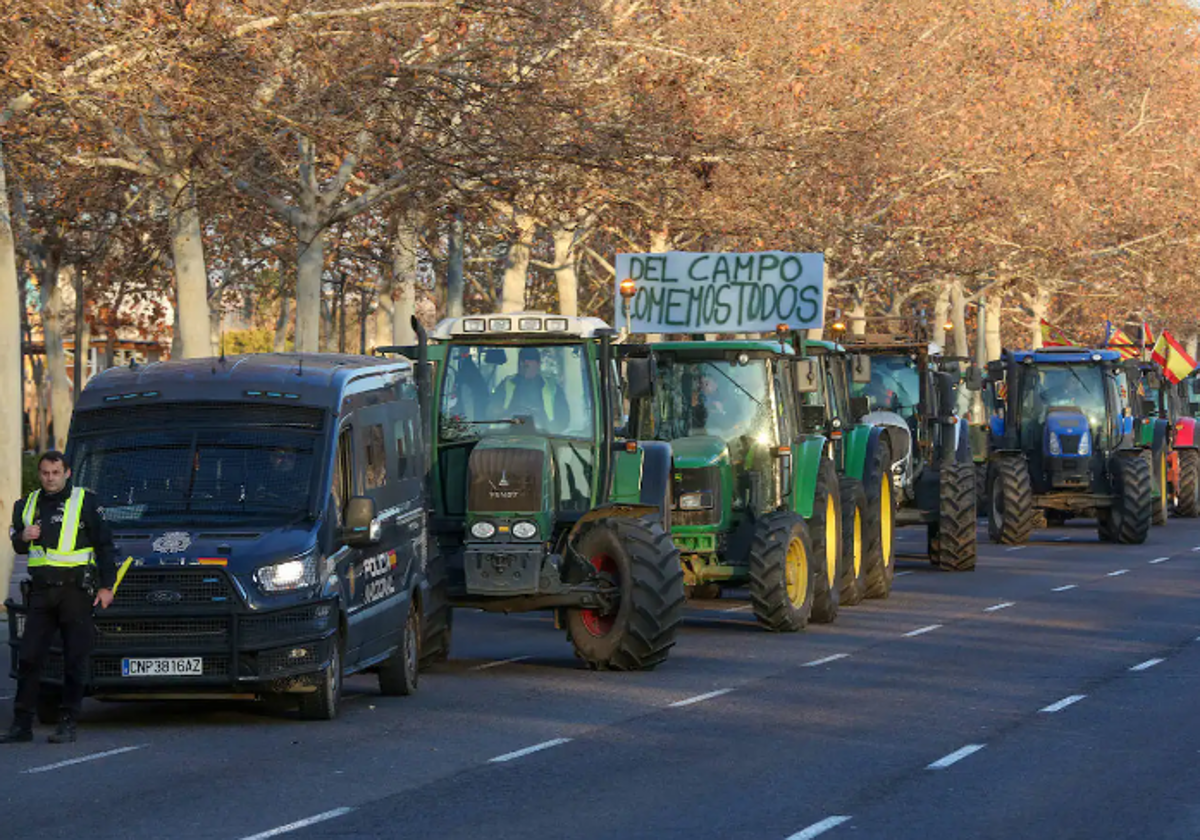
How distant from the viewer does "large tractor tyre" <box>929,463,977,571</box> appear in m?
28.1

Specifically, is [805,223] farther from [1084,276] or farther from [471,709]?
[471,709]

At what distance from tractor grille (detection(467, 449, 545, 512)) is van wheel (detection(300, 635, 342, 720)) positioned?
117 inches

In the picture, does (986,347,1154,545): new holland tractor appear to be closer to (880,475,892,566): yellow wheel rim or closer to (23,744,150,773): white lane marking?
(880,475,892,566): yellow wheel rim

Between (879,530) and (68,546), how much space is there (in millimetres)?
12335

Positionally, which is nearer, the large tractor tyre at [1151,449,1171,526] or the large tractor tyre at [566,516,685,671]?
the large tractor tyre at [566,516,685,671]

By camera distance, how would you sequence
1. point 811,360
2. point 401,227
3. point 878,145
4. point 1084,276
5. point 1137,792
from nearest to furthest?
point 1137,792 < point 811,360 < point 401,227 < point 878,145 < point 1084,276

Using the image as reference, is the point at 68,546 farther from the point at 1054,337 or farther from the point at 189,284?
the point at 1054,337

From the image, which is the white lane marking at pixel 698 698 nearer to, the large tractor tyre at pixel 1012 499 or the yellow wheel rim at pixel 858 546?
the yellow wheel rim at pixel 858 546

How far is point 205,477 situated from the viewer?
50.4ft

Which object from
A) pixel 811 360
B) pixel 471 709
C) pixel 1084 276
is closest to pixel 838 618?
pixel 811 360

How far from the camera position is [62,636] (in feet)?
46.4

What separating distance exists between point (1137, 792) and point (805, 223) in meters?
35.3

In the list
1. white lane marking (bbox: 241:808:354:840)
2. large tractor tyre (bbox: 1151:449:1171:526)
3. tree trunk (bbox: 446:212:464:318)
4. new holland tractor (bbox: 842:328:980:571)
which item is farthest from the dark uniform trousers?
large tractor tyre (bbox: 1151:449:1171:526)

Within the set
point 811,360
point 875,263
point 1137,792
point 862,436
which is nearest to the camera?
point 1137,792
